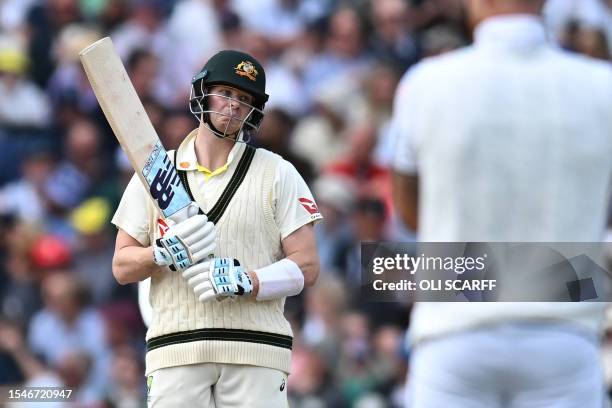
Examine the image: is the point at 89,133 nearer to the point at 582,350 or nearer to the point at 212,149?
the point at 212,149

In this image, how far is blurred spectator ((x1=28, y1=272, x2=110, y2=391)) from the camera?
8.14 meters

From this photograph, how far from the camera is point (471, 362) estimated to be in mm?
3080

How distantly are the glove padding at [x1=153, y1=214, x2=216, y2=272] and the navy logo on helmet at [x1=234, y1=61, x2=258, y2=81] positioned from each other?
53 cm

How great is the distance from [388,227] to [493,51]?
16.0ft

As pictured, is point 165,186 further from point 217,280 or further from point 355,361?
point 355,361

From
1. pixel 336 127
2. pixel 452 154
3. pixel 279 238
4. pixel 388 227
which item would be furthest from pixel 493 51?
pixel 336 127

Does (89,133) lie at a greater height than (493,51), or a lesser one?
greater

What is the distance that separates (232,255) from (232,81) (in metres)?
0.59

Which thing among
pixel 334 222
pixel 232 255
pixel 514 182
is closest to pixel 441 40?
pixel 334 222

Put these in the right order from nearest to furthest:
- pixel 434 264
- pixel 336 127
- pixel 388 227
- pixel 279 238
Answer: pixel 434 264 → pixel 279 238 → pixel 388 227 → pixel 336 127

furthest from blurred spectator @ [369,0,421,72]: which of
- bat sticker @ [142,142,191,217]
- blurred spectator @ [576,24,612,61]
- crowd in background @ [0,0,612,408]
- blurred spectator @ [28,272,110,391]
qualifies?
bat sticker @ [142,142,191,217]

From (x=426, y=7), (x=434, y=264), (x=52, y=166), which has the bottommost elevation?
(x=434, y=264)

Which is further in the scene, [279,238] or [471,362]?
[279,238]

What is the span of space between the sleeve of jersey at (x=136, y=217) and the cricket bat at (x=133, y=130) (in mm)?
117
